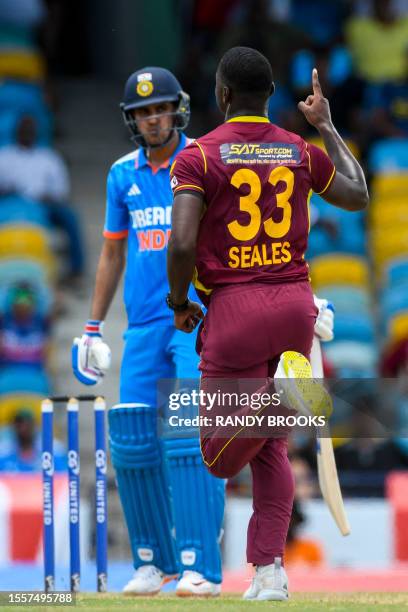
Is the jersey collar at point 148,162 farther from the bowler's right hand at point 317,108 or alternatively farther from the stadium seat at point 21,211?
the stadium seat at point 21,211

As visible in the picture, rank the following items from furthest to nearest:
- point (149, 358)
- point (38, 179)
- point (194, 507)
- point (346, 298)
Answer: point (38, 179)
point (346, 298)
point (149, 358)
point (194, 507)

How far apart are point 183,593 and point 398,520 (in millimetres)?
3730

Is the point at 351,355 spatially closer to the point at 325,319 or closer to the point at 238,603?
the point at 325,319

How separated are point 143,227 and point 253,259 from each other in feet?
3.91

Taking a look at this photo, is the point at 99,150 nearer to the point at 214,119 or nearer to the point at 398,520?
the point at 214,119

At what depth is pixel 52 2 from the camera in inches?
687

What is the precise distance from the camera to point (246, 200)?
579cm

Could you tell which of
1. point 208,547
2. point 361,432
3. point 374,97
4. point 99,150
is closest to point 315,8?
point 374,97

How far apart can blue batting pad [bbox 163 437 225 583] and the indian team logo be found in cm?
143

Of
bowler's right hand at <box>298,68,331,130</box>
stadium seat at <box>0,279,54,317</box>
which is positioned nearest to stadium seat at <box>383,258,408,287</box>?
stadium seat at <box>0,279,54,317</box>

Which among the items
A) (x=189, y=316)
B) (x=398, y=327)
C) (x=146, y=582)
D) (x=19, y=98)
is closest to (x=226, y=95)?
(x=189, y=316)

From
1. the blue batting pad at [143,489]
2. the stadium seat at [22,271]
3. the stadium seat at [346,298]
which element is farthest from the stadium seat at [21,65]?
the blue batting pad at [143,489]

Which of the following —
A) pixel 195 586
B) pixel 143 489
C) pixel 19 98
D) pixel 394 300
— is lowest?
pixel 195 586

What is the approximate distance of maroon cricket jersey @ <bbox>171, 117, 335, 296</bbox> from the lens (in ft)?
19.0
